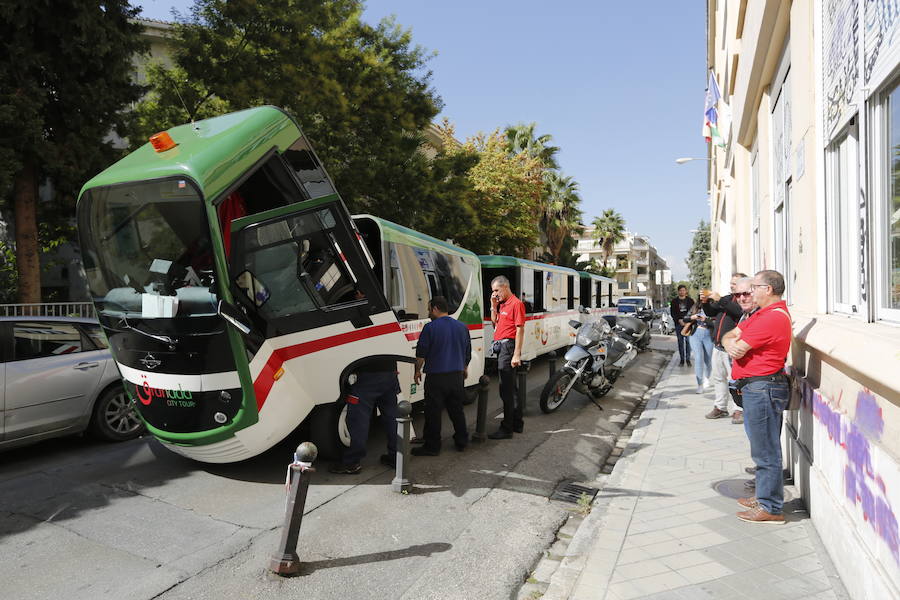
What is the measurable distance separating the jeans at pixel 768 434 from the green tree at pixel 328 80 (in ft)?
38.6

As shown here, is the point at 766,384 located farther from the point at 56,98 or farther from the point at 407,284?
the point at 56,98

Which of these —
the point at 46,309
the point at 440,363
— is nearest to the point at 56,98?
the point at 46,309


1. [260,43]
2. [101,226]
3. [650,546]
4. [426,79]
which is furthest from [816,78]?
[426,79]

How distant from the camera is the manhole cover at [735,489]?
16.0 feet

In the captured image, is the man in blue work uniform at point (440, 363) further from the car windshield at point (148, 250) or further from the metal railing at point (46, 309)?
the metal railing at point (46, 309)

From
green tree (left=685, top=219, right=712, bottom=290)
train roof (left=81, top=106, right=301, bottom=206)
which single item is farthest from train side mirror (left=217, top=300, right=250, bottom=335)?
green tree (left=685, top=219, right=712, bottom=290)

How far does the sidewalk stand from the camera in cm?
336

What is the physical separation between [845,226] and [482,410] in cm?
402

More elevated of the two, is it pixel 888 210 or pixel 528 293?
pixel 888 210

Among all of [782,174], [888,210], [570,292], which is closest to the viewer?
[888,210]

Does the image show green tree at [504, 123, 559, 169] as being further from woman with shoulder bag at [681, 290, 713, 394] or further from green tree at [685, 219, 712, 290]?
green tree at [685, 219, 712, 290]

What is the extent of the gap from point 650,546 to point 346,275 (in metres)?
3.45

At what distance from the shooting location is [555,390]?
866cm

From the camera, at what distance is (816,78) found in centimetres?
452
